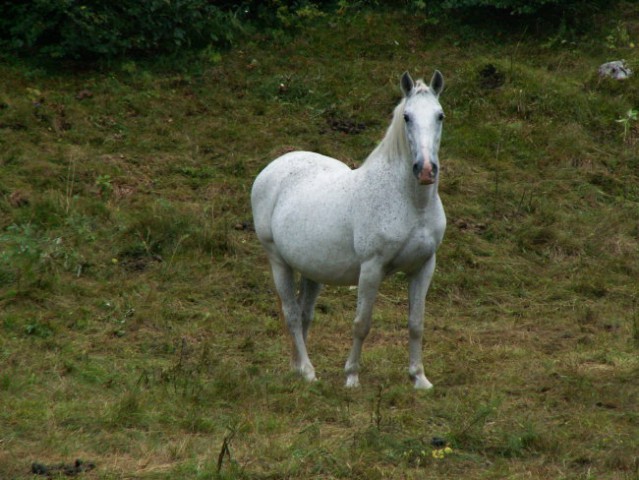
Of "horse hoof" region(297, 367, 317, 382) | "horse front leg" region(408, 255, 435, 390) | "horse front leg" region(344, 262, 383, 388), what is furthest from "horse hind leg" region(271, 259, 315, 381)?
"horse front leg" region(408, 255, 435, 390)

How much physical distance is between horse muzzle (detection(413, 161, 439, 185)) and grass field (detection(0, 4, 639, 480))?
1363 mm

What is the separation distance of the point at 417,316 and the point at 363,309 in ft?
1.19

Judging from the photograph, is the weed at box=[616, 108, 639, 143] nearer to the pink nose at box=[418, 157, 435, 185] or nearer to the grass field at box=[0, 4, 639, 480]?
the grass field at box=[0, 4, 639, 480]

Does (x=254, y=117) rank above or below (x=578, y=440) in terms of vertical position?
below

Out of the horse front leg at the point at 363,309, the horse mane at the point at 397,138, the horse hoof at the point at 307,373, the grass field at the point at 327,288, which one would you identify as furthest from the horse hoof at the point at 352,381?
the horse mane at the point at 397,138

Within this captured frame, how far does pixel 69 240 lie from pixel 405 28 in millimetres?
6411

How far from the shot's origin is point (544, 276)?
8.91 metres

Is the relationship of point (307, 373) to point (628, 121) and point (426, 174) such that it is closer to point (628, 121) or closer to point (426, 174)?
point (426, 174)

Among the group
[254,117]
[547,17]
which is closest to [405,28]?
[547,17]

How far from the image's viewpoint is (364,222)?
6.15 m

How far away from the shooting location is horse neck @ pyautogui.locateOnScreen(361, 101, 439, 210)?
19.6 ft

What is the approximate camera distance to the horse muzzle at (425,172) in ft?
18.1

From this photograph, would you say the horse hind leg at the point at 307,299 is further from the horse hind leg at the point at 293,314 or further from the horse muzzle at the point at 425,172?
the horse muzzle at the point at 425,172

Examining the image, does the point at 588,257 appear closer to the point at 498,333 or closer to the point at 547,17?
the point at 498,333
